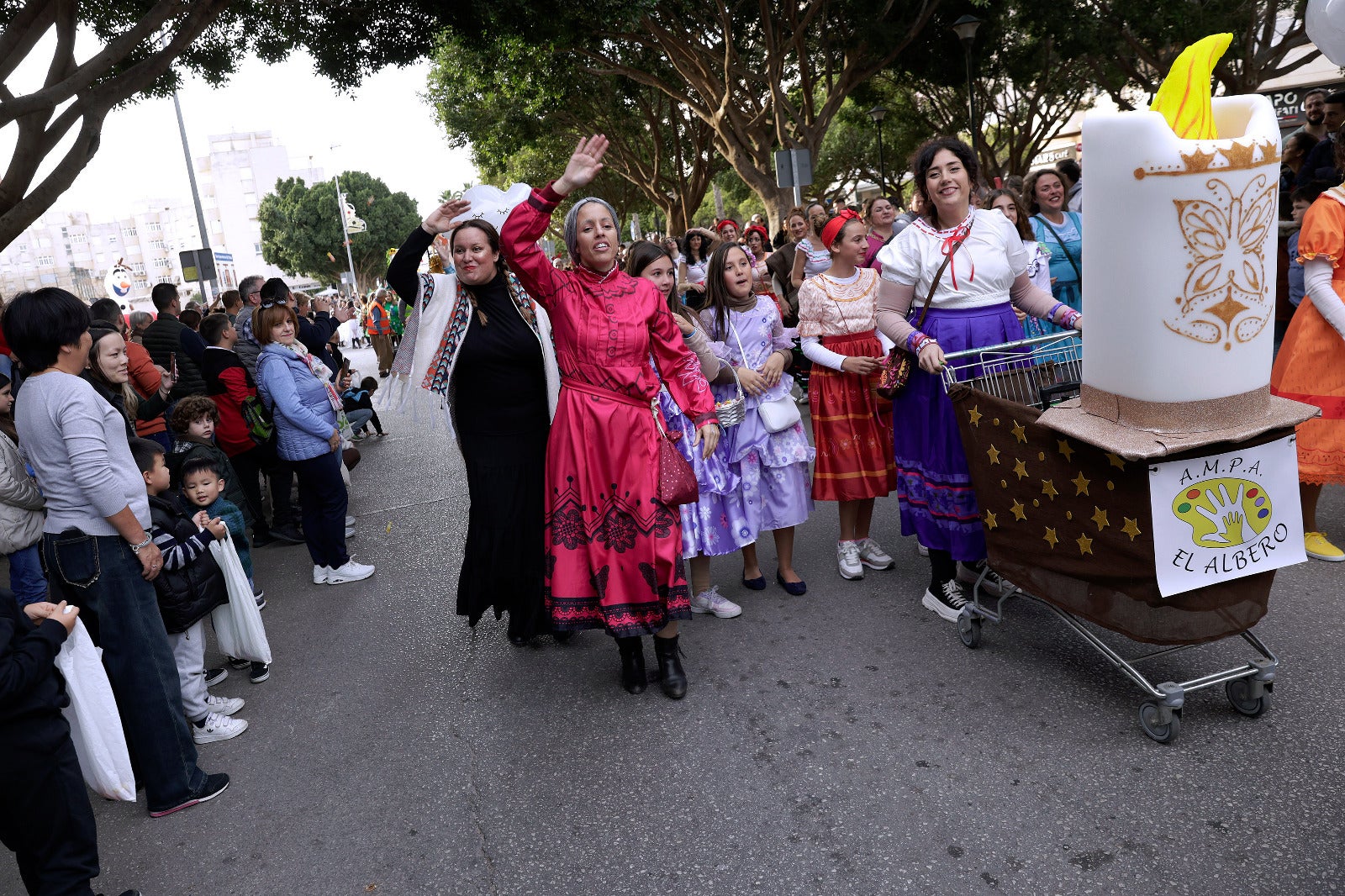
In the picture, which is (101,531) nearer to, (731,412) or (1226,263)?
(731,412)

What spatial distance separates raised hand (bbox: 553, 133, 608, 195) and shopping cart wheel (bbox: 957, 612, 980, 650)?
7.58ft

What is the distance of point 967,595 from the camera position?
4.34 metres

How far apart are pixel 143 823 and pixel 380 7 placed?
28.8 feet

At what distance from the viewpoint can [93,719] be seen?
2867 mm

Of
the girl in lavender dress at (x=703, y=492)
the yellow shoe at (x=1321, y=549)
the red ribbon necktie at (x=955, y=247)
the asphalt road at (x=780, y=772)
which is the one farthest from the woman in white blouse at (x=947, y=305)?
the yellow shoe at (x=1321, y=549)

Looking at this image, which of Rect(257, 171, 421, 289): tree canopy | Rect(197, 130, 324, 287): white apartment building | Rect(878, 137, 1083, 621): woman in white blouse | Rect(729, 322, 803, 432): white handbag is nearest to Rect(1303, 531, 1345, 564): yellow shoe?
Rect(878, 137, 1083, 621): woman in white blouse

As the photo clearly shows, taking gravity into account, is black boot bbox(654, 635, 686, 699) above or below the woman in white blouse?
below

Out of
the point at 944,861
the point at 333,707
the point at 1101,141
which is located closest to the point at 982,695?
the point at 944,861

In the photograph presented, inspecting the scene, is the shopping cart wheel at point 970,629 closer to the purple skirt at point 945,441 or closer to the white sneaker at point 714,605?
the purple skirt at point 945,441

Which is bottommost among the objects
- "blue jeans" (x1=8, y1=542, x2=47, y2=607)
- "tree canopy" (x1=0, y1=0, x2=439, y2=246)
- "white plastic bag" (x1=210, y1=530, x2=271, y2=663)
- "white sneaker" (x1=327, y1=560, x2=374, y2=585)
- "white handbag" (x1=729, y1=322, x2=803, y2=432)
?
"white sneaker" (x1=327, y1=560, x2=374, y2=585)

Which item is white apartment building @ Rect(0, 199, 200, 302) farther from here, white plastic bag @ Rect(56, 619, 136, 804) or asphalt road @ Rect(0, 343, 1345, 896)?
white plastic bag @ Rect(56, 619, 136, 804)

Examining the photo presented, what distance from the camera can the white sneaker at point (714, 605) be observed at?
4617 mm

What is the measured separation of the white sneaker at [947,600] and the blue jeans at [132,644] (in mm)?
3132

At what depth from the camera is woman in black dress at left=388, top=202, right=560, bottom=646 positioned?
3.76 metres
